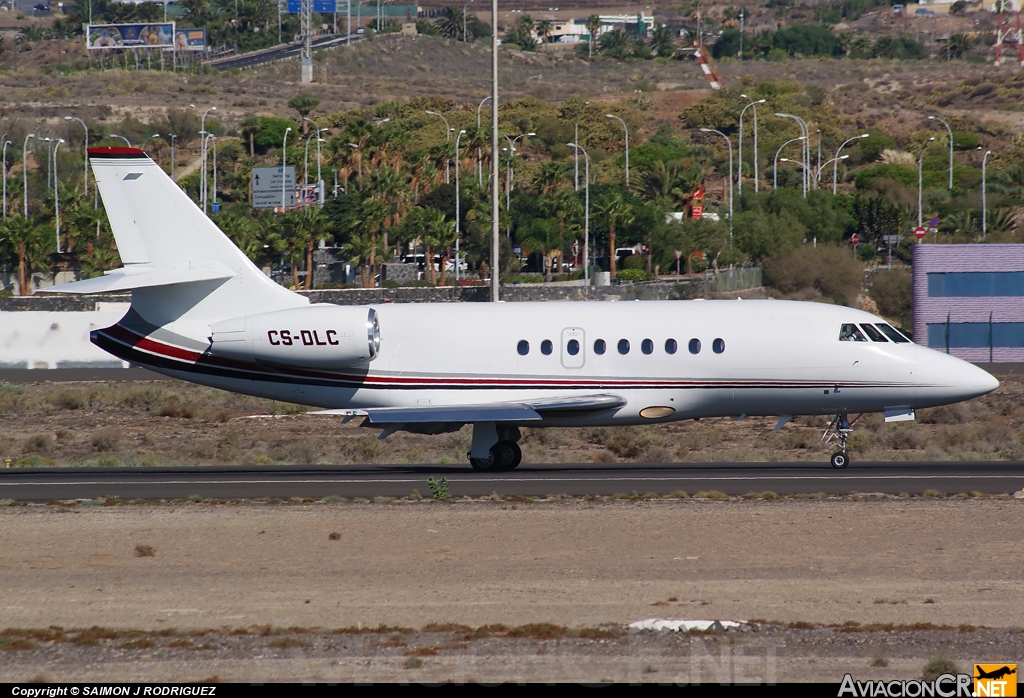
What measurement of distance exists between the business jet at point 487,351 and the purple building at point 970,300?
83.9ft

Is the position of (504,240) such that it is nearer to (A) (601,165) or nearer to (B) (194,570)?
(A) (601,165)

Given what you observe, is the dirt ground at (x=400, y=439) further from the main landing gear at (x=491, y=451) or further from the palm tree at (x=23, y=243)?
the palm tree at (x=23, y=243)

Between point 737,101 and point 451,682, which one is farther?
point 737,101

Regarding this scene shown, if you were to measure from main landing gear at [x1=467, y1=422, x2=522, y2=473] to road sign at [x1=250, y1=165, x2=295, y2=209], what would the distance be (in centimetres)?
7683

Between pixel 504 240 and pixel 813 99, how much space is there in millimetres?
76916

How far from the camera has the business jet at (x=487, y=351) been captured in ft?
77.4

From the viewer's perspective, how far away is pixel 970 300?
158 ft

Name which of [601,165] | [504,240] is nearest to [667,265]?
[504,240]

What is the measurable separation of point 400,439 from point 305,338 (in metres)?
8.71

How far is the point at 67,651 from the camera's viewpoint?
11648 millimetres

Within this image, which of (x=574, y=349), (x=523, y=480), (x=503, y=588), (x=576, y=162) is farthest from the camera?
(x=576, y=162)

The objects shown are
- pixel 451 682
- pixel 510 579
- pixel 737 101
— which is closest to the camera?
pixel 451 682
